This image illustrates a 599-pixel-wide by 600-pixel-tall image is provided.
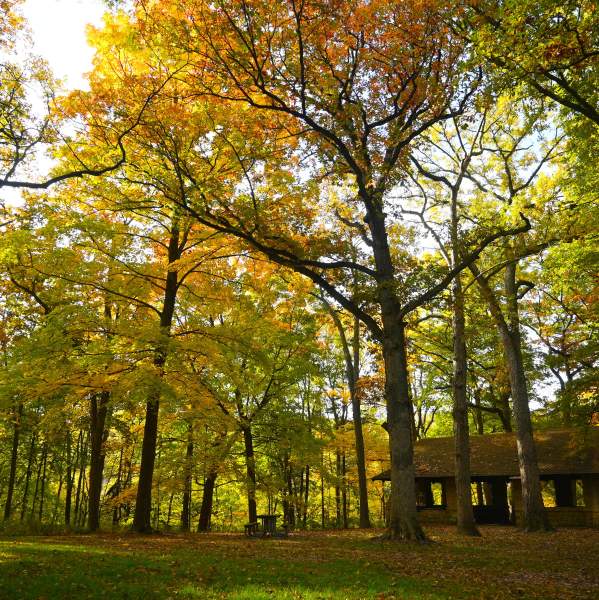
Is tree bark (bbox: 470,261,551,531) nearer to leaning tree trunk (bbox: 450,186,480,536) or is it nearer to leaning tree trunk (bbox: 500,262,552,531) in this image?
leaning tree trunk (bbox: 500,262,552,531)

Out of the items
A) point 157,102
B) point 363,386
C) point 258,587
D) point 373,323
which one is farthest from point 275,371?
point 258,587

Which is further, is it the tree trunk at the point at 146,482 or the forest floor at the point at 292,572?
the tree trunk at the point at 146,482

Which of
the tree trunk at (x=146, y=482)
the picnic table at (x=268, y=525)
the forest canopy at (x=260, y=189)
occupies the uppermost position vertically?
the forest canopy at (x=260, y=189)

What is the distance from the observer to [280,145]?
13.4m

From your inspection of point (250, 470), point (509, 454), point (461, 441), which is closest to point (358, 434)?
point (250, 470)

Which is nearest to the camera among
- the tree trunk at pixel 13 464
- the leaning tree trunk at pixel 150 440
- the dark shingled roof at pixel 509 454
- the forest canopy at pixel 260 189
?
the forest canopy at pixel 260 189

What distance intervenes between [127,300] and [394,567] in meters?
11.8

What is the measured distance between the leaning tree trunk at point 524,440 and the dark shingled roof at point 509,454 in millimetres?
3646

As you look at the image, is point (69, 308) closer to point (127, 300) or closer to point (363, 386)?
point (127, 300)

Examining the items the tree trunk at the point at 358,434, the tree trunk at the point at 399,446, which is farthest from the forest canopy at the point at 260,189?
the tree trunk at the point at 358,434

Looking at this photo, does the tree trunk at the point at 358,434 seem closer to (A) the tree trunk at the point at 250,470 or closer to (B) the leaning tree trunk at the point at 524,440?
(A) the tree trunk at the point at 250,470

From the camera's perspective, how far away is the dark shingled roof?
20297 millimetres

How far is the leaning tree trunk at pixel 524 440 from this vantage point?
16.6m

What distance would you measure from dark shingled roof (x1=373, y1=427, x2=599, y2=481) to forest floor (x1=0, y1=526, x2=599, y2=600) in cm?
1013
